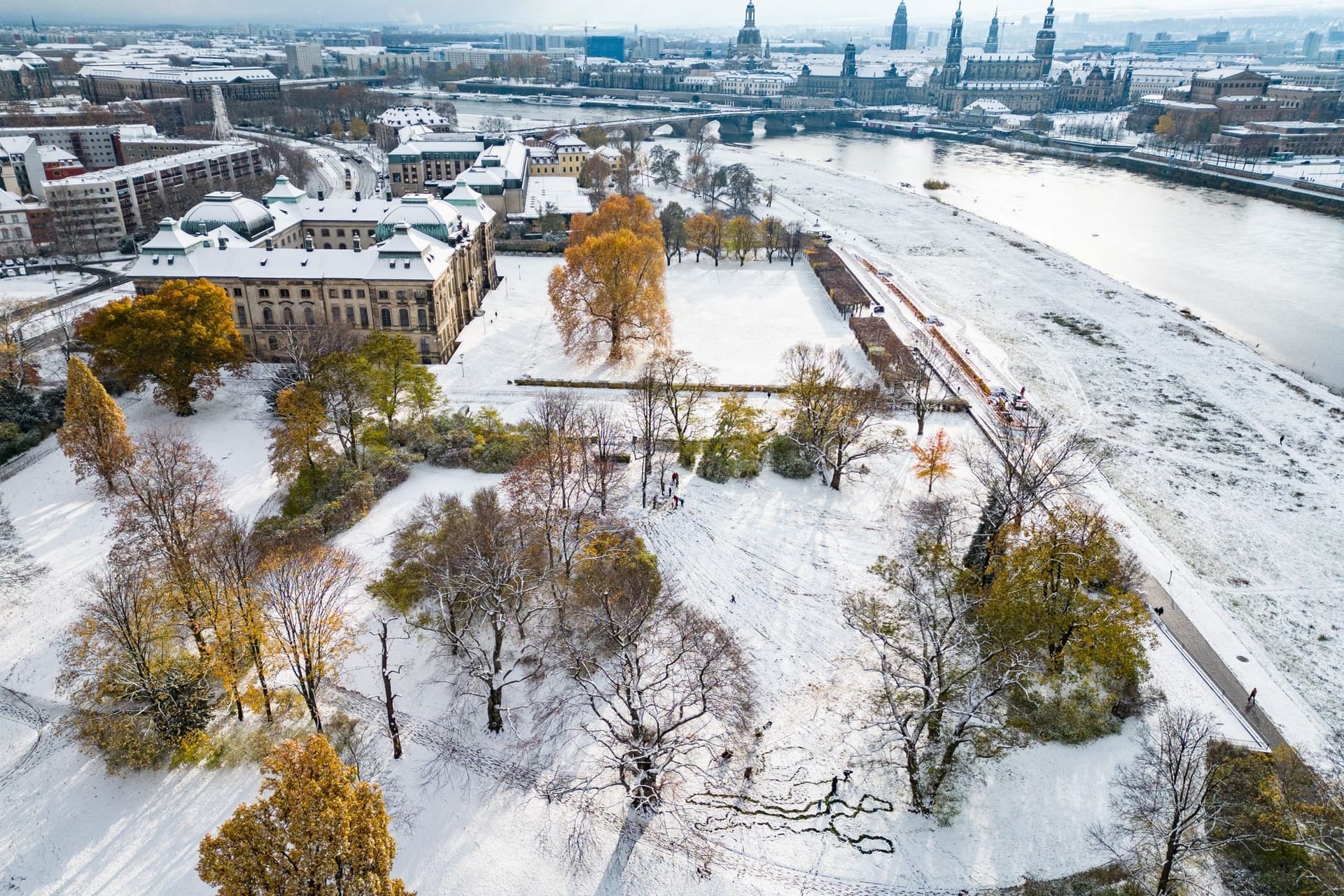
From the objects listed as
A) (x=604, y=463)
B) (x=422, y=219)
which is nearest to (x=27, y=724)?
(x=604, y=463)

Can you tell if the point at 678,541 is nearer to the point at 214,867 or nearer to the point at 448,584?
the point at 448,584

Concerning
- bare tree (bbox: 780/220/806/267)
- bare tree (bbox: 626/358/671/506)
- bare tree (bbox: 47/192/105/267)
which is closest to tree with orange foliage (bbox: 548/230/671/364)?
bare tree (bbox: 626/358/671/506)

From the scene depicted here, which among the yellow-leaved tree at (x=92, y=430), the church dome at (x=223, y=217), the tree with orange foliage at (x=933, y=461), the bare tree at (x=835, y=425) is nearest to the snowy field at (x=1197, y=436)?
the tree with orange foliage at (x=933, y=461)

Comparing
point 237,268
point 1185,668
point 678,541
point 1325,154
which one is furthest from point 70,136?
point 1325,154

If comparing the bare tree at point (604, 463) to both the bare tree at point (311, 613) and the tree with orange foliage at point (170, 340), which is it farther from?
the tree with orange foliage at point (170, 340)

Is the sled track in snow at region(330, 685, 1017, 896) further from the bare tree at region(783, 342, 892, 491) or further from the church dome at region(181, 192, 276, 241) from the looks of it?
the church dome at region(181, 192, 276, 241)

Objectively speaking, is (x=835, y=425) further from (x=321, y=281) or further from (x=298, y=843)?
(x=321, y=281)
